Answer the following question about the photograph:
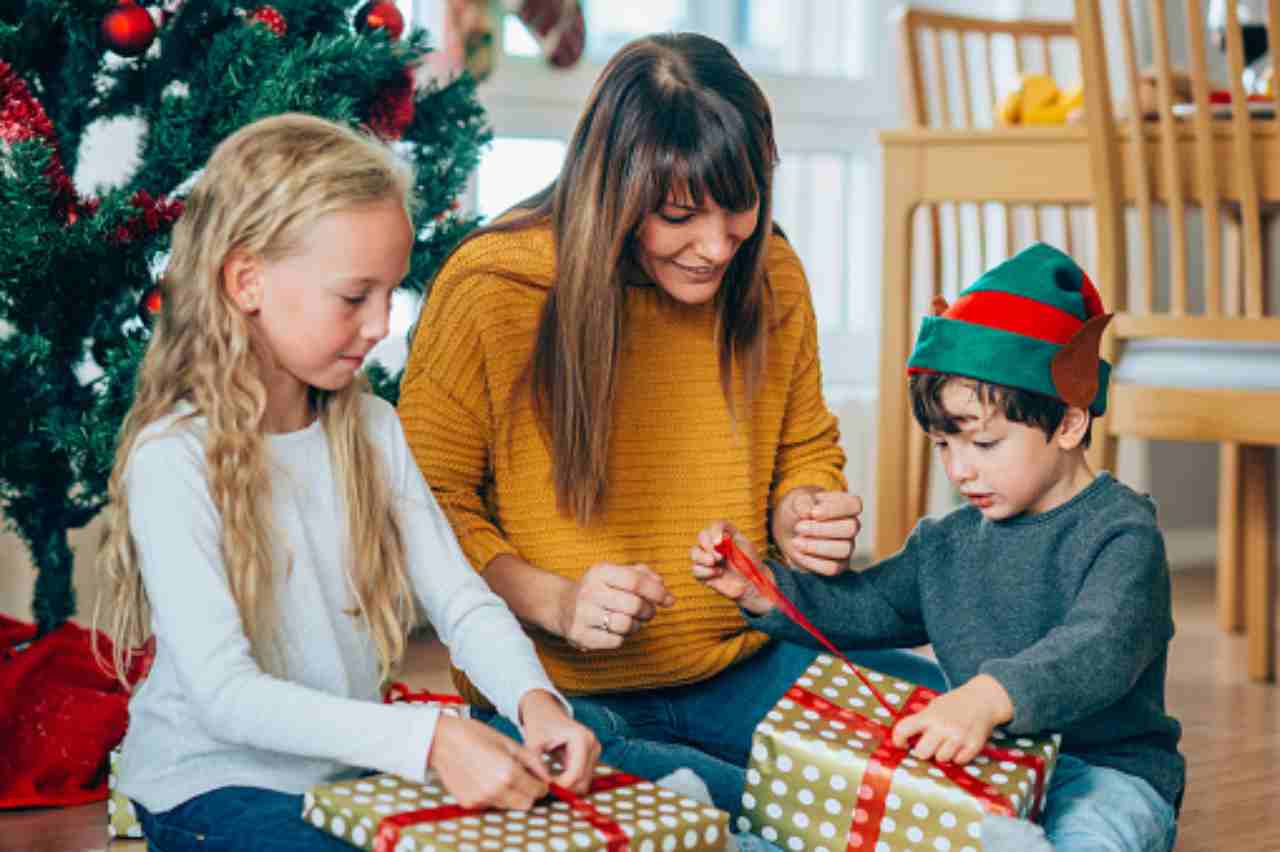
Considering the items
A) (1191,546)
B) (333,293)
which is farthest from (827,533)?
(1191,546)

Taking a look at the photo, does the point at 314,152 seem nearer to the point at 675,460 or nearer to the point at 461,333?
the point at 461,333

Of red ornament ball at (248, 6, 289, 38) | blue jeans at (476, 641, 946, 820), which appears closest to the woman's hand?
blue jeans at (476, 641, 946, 820)

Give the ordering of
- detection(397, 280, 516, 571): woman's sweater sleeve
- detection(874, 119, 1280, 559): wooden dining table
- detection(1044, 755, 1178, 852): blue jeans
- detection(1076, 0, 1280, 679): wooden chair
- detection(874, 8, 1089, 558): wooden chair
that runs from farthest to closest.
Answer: detection(874, 8, 1089, 558): wooden chair, detection(874, 119, 1280, 559): wooden dining table, detection(1076, 0, 1280, 679): wooden chair, detection(397, 280, 516, 571): woman's sweater sleeve, detection(1044, 755, 1178, 852): blue jeans

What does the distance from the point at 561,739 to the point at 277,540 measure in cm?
28

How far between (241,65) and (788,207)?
1851 millimetres

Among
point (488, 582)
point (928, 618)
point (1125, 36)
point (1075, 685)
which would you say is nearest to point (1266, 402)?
point (1125, 36)

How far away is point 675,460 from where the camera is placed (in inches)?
65.3

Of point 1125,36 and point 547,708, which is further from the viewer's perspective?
point 1125,36

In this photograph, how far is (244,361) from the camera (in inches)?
52.6

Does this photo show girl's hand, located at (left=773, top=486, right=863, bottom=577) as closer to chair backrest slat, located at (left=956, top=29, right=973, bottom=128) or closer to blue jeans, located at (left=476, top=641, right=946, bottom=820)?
blue jeans, located at (left=476, top=641, right=946, bottom=820)

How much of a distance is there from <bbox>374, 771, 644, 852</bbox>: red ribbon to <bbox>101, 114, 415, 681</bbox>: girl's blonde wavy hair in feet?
0.72

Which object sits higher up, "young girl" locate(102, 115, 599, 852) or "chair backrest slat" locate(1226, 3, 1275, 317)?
"chair backrest slat" locate(1226, 3, 1275, 317)

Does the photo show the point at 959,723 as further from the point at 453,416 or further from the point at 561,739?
the point at 453,416

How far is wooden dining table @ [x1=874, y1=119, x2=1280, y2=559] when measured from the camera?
259cm
